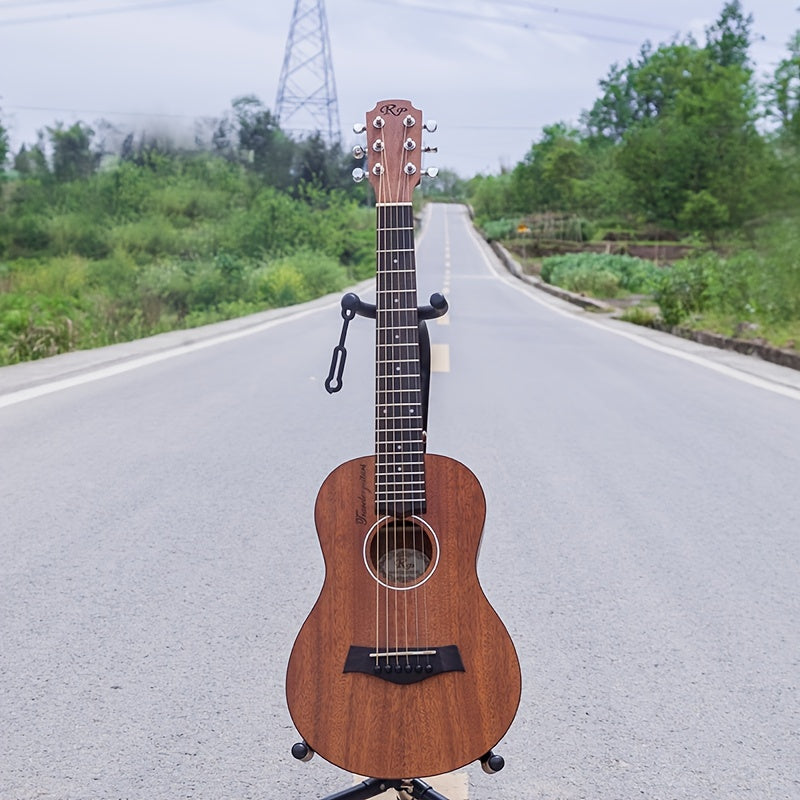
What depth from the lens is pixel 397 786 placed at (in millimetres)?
2361

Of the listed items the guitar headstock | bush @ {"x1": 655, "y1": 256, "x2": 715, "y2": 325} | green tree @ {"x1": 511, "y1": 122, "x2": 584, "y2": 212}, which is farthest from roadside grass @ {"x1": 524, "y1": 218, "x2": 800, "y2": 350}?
green tree @ {"x1": 511, "y1": 122, "x2": 584, "y2": 212}

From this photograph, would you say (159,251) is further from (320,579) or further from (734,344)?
(320,579)

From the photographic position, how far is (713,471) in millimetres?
6586

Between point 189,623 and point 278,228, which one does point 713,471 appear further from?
point 278,228

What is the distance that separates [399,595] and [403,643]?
0.11 meters

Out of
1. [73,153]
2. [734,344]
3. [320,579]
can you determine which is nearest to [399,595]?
[320,579]

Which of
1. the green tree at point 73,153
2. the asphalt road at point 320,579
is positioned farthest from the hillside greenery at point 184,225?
the asphalt road at point 320,579

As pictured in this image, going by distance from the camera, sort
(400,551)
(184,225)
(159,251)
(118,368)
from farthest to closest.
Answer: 1. (184,225)
2. (159,251)
3. (118,368)
4. (400,551)

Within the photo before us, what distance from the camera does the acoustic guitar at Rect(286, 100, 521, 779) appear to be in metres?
2.32

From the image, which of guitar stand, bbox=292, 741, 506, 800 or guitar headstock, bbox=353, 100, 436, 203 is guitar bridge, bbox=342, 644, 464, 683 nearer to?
guitar stand, bbox=292, 741, 506, 800

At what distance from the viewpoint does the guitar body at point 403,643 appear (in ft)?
7.58

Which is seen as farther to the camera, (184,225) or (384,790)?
(184,225)

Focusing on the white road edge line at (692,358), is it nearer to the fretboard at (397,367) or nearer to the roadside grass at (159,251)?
the roadside grass at (159,251)

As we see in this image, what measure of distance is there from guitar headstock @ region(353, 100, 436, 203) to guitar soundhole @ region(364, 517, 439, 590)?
756 millimetres
